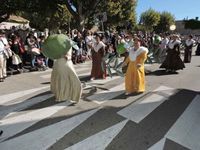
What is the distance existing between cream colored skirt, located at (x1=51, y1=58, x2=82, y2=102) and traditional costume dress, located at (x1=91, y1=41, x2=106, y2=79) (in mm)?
3780

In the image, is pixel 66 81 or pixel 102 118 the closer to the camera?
pixel 102 118

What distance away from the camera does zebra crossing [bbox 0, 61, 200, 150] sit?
5.93 meters

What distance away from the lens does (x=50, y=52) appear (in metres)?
8.67

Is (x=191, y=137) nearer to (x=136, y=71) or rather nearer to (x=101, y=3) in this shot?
(x=136, y=71)

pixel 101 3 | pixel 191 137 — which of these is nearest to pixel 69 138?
pixel 191 137

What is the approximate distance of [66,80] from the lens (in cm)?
872

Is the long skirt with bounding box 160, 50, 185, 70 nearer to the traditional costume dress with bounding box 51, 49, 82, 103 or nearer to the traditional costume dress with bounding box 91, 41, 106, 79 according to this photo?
the traditional costume dress with bounding box 91, 41, 106, 79

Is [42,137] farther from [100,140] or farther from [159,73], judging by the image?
[159,73]

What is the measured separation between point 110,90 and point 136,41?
5.59 ft

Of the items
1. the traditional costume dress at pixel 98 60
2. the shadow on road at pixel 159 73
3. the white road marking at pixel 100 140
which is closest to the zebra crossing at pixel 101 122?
the white road marking at pixel 100 140

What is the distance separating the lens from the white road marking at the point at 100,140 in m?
5.73

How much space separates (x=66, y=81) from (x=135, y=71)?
7.57 ft

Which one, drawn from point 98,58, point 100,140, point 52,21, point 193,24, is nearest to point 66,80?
point 100,140

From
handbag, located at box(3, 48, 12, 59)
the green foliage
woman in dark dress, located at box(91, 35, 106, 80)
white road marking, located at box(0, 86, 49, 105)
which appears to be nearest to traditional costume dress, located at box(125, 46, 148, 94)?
woman in dark dress, located at box(91, 35, 106, 80)
